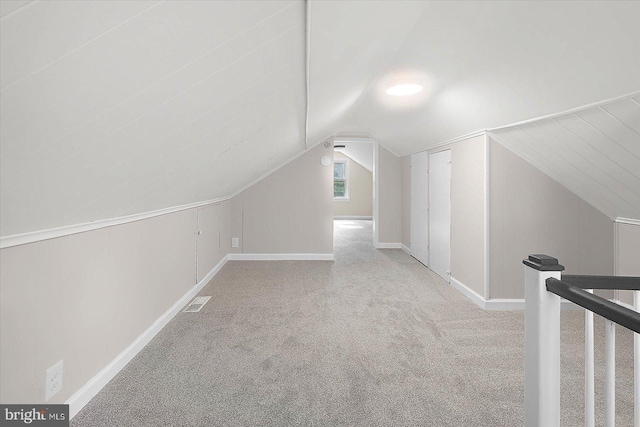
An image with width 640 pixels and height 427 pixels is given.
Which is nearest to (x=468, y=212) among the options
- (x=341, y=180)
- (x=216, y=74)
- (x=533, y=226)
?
(x=533, y=226)

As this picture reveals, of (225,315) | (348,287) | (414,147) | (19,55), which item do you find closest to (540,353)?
(19,55)

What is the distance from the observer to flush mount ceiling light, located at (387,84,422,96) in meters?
3.00

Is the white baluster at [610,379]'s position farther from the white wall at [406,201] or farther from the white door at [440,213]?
the white wall at [406,201]

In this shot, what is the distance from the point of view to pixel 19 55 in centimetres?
61

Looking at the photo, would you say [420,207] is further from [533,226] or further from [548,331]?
[548,331]

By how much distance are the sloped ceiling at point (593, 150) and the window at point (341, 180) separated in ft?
28.9

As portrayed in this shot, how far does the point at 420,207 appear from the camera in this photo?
17.5 feet

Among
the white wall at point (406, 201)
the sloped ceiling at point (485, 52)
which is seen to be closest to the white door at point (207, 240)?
the sloped ceiling at point (485, 52)

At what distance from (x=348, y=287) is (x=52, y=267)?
2.93m

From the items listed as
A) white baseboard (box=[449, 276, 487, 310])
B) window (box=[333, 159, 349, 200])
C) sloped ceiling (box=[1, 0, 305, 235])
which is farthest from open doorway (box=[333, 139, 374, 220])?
sloped ceiling (box=[1, 0, 305, 235])

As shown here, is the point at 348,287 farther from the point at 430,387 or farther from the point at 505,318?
the point at 430,387

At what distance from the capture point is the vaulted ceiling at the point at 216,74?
71cm

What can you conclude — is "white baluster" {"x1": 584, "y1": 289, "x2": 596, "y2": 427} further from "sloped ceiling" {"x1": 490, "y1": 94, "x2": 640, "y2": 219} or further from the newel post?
"sloped ceiling" {"x1": 490, "y1": 94, "x2": 640, "y2": 219}

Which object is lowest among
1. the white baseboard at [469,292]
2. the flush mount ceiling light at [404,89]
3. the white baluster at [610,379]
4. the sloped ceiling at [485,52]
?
the white baseboard at [469,292]
